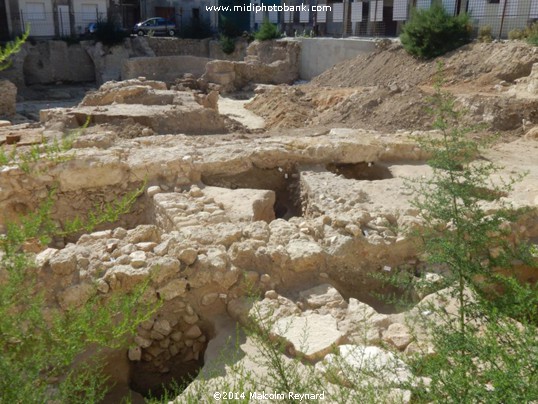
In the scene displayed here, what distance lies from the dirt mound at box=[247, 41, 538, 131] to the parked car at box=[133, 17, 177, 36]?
16.9 m

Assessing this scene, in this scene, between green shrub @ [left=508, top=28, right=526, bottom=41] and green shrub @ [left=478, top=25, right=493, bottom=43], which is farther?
green shrub @ [left=478, top=25, right=493, bottom=43]

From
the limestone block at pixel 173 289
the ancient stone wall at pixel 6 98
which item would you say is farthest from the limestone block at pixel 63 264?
the ancient stone wall at pixel 6 98

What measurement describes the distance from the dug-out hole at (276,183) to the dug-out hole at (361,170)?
28.6 inches

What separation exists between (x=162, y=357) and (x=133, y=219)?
125 inches

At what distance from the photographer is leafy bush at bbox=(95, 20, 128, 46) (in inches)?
1140

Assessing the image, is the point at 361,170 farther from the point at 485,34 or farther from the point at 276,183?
the point at 485,34

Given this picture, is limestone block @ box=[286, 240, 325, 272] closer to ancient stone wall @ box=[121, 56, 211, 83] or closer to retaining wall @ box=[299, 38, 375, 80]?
retaining wall @ box=[299, 38, 375, 80]

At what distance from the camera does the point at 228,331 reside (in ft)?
16.2

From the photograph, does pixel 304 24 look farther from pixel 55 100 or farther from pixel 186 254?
pixel 186 254

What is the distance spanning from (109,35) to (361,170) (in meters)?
23.7

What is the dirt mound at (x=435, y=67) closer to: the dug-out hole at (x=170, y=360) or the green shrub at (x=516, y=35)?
the green shrub at (x=516, y=35)

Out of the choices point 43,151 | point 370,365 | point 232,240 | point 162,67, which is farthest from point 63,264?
point 162,67

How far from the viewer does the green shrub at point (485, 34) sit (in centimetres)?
1831

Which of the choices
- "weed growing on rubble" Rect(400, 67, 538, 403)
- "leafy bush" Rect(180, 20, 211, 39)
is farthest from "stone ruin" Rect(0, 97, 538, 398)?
"leafy bush" Rect(180, 20, 211, 39)
